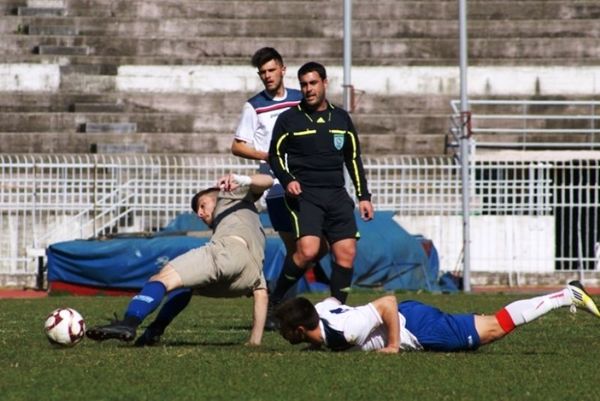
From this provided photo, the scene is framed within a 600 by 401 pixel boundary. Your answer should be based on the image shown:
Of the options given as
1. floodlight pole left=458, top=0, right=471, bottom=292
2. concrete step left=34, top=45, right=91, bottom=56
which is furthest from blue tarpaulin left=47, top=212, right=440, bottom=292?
concrete step left=34, top=45, right=91, bottom=56

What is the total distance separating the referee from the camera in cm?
1146

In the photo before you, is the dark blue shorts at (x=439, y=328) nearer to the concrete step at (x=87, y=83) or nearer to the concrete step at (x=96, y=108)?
the concrete step at (x=96, y=108)

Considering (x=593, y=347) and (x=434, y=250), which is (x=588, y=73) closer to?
(x=434, y=250)

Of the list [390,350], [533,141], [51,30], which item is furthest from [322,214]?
[51,30]

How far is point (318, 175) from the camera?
11547 millimetres

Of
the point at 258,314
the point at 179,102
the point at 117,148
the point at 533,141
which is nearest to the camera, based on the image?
the point at 258,314

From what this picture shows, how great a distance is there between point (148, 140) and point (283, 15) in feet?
17.0

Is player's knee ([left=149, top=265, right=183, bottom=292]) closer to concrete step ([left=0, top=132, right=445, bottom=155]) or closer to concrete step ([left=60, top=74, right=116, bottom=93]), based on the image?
concrete step ([left=0, top=132, right=445, bottom=155])

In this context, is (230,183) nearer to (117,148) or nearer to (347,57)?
(347,57)

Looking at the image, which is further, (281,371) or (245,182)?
(245,182)

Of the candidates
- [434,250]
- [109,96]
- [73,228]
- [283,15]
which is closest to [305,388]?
[434,250]

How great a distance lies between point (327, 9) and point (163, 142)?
18.3ft

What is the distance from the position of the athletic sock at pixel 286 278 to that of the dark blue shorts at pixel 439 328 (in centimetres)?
207

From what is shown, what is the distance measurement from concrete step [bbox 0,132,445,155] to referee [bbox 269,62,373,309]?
584 inches
